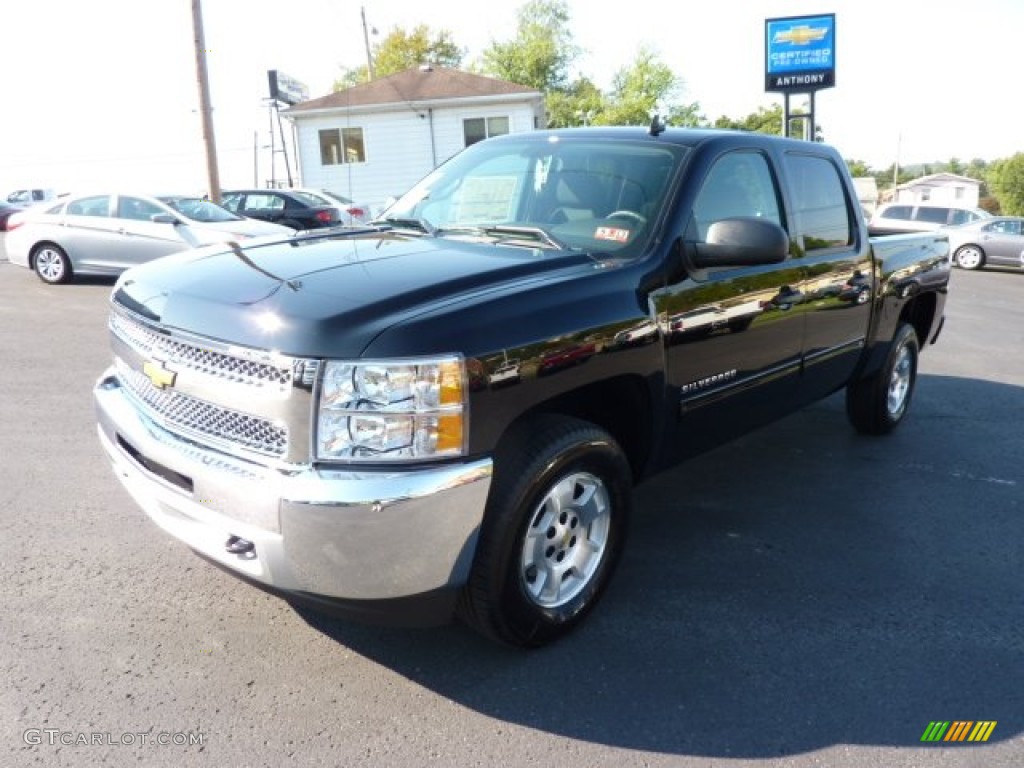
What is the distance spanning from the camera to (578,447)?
2838mm

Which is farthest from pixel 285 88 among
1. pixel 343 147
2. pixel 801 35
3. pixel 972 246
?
pixel 972 246

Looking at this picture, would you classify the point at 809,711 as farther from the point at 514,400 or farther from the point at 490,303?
the point at 490,303

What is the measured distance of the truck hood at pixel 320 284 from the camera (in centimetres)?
244

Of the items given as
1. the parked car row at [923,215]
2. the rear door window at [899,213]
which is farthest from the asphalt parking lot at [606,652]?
the rear door window at [899,213]

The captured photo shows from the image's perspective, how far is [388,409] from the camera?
2.38 m

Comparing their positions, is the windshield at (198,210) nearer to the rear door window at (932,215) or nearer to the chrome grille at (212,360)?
the chrome grille at (212,360)

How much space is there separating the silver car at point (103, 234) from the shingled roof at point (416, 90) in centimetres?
1569

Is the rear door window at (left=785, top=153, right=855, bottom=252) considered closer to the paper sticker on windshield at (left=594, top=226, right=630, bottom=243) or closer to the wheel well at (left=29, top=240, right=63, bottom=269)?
the paper sticker on windshield at (left=594, top=226, right=630, bottom=243)

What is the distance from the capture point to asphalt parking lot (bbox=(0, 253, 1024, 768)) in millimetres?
2551

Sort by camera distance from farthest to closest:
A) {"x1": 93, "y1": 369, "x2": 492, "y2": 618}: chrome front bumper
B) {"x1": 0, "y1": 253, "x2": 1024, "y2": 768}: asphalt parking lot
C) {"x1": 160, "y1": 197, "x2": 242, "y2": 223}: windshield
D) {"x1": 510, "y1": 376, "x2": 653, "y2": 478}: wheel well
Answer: {"x1": 160, "y1": 197, "x2": 242, "y2": 223}: windshield
{"x1": 510, "y1": 376, "x2": 653, "y2": 478}: wheel well
{"x1": 0, "y1": 253, "x2": 1024, "y2": 768}: asphalt parking lot
{"x1": 93, "y1": 369, "x2": 492, "y2": 618}: chrome front bumper

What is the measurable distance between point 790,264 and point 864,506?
1421mm

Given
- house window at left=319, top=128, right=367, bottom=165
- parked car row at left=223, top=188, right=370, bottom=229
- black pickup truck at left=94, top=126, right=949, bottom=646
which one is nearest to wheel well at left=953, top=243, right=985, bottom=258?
parked car row at left=223, top=188, right=370, bottom=229

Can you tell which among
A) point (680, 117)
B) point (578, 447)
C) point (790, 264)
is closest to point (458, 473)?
point (578, 447)

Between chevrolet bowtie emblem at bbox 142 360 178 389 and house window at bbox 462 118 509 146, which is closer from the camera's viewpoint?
chevrolet bowtie emblem at bbox 142 360 178 389
